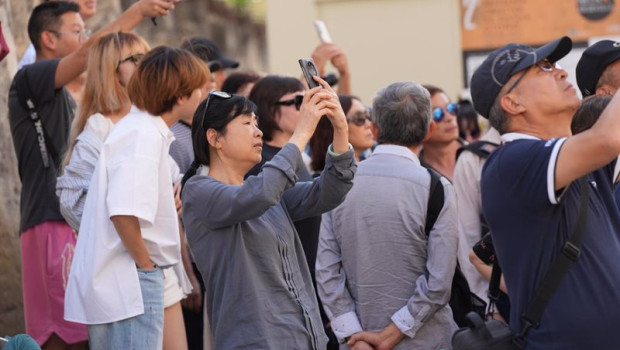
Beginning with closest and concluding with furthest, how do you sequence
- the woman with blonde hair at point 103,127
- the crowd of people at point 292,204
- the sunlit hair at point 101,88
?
the crowd of people at point 292,204 < the woman with blonde hair at point 103,127 < the sunlit hair at point 101,88

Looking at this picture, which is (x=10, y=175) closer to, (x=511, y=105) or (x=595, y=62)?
(x=595, y=62)

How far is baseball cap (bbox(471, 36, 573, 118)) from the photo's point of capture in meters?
4.12

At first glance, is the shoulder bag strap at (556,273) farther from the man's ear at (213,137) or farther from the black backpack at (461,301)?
the black backpack at (461,301)

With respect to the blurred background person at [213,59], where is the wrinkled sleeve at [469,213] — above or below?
below

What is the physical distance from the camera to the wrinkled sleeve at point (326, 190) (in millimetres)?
4398

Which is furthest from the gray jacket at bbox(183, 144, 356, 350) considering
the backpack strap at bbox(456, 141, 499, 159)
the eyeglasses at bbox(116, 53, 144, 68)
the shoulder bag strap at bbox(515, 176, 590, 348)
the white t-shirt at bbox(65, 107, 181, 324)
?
the backpack strap at bbox(456, 141, 499, 159)

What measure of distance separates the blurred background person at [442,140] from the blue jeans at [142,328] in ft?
8.32

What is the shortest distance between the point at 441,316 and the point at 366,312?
36 cm

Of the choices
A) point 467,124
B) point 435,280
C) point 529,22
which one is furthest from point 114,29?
point 529,22

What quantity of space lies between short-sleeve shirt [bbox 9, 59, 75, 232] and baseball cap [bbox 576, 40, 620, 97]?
9.11ft

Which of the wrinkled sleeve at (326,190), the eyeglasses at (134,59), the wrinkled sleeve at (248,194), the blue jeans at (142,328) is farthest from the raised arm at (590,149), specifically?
the eyeglasses at (134,59)

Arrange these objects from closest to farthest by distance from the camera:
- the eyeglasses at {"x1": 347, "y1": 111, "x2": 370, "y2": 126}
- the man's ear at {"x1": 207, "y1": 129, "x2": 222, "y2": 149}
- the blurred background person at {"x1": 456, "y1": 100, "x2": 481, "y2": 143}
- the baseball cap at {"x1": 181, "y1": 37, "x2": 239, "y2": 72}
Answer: the man's ear at {"x1": 207, "y1": 129, "x2": 222, "y2": 149} < the eyeglasses at {"x1": 347, "y1": 111, "x2": 370, "y2": 126} < the baseball cap at {"x1": 181, "y1": 37, "x2": 239, "y2": 72} < the blurred background person at {"x1": 456, "y1": 100, "x2": 481, "y2": 143}

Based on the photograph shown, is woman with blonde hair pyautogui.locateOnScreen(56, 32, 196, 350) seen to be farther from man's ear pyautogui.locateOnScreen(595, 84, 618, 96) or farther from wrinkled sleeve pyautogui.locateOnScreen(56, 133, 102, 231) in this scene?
man's ear pyautogui.locateOnScreen(595, 84, 618, 96)

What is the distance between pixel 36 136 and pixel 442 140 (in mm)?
2554
